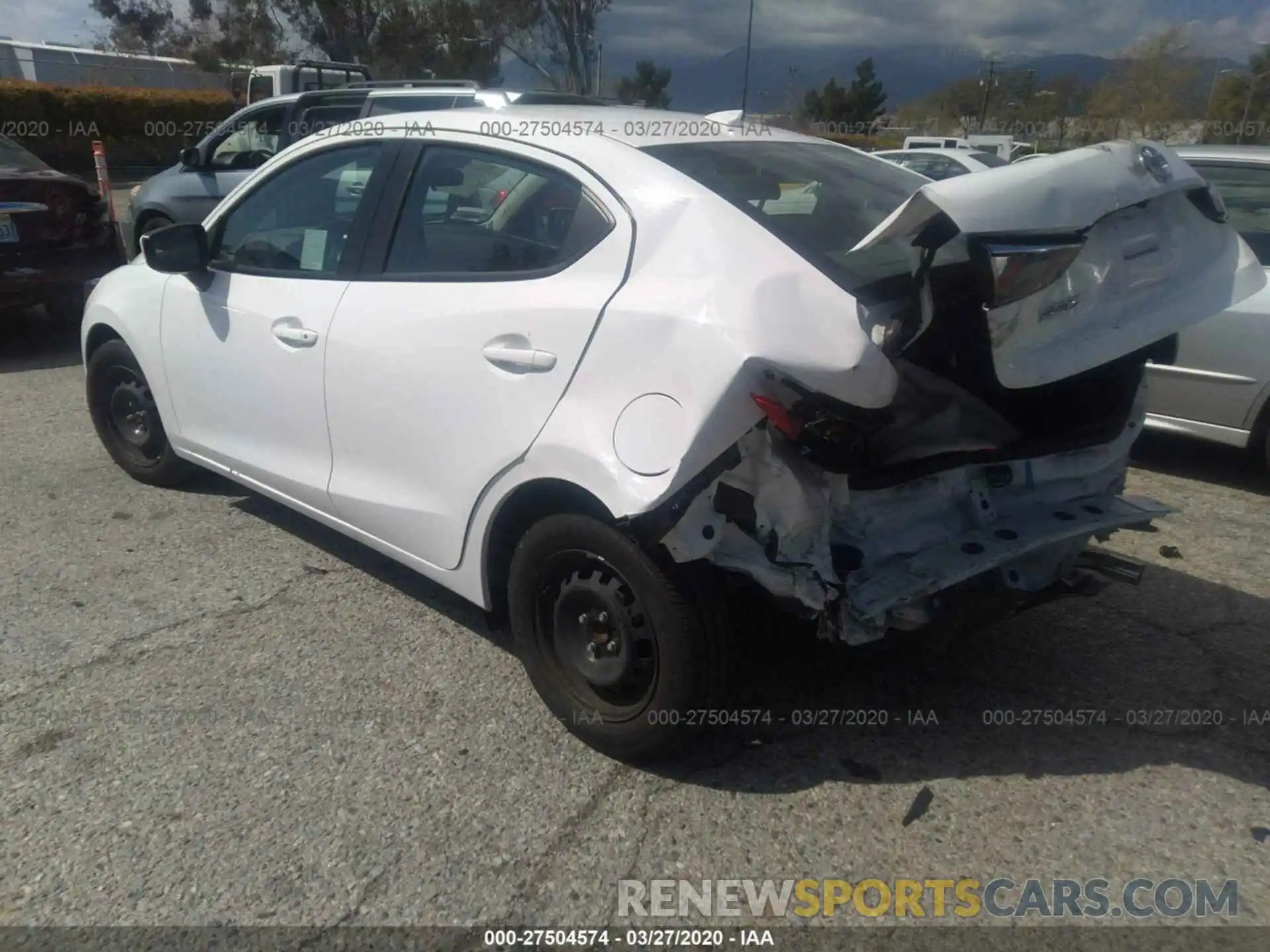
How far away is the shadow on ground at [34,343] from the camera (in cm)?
736

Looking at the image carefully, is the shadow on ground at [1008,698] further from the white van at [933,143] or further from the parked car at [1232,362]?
the white van at [933,143]

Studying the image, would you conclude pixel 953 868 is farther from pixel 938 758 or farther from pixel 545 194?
pixel 545 194

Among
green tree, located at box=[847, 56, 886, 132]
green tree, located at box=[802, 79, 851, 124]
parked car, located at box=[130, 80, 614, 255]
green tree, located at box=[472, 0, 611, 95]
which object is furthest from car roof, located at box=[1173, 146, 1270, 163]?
green tree, located at box=[847, 56, 886, 132]

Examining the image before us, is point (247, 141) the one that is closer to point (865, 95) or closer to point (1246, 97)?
point (1246, 97)

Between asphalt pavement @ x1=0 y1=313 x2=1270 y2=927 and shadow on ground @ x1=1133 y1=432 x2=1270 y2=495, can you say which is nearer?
asphalt pavement @ x1=0 y1=313 x2=1270 y2=927

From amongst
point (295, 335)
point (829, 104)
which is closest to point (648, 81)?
point (829, 104)

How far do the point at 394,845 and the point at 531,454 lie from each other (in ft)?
3.53

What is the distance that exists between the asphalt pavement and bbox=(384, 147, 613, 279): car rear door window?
1300 millimetres

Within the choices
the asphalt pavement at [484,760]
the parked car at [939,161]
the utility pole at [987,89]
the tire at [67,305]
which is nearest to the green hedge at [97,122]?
the tire at [67,305]

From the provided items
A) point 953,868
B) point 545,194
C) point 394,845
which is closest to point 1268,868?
point 953,868

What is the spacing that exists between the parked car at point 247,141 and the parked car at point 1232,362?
19.8 feet

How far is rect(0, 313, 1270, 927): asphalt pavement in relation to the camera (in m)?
2.39

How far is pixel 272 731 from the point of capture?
2902 mm

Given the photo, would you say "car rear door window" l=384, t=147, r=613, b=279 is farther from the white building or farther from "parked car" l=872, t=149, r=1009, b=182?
the white building
